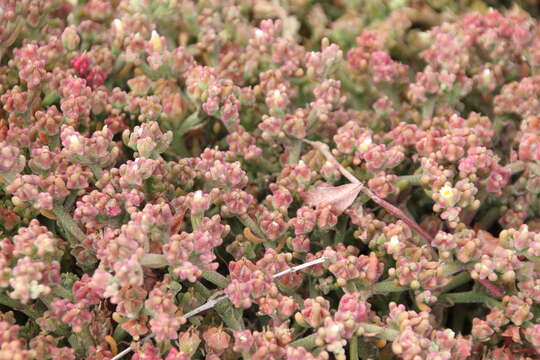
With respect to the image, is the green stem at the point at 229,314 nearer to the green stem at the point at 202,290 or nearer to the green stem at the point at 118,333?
the green stem at the point at 202,290

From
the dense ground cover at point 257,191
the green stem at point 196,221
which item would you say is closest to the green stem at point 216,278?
the dense ground cover at point 257,191

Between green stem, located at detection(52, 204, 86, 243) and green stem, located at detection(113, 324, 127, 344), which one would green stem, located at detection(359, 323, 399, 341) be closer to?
green stem, located at detection(113, 324, 127, 344)

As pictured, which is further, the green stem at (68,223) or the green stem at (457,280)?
the green stem at (457,280)

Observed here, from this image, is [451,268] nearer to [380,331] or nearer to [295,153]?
[380,331]

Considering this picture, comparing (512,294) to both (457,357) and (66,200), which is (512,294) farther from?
(66,200)

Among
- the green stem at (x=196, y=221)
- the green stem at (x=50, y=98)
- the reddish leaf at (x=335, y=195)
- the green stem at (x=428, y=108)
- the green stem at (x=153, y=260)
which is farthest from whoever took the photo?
the green stem at (x=428, y=108)

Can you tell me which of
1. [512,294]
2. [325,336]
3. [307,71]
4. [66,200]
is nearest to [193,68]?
[307,71]
